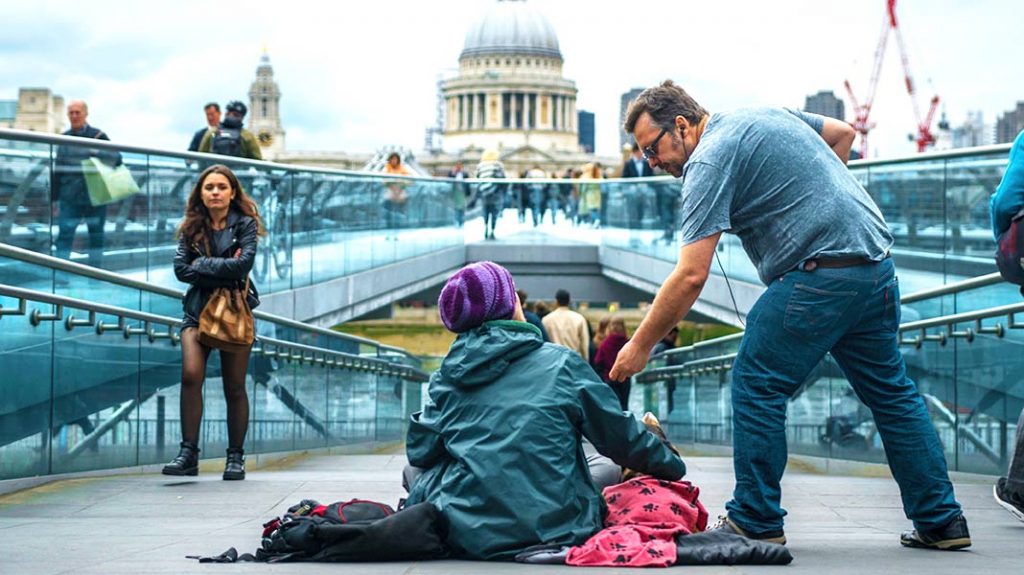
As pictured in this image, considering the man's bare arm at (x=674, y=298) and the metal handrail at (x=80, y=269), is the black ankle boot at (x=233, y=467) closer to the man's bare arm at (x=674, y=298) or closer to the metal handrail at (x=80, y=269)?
the metal handrail at (x=80, y=269)

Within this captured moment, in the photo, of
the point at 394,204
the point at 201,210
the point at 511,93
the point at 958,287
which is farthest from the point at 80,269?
the point at 511,93

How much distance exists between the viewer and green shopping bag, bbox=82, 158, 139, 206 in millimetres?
11680

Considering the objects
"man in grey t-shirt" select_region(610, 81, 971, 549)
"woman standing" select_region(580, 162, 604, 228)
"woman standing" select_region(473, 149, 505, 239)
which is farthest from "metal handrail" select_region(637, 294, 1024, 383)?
"woman standing" select_region(473, 149, 505, 239)

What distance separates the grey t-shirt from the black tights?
12.7 feet

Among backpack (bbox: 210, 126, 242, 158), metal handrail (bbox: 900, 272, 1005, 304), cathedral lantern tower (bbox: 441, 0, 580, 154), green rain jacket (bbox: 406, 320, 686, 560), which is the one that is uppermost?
cathedral lantern tower (bbox: 441, 0, 580, 154)

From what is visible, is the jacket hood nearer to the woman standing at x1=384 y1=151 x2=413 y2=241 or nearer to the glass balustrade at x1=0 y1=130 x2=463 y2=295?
the glass balustrade at x1=0 y1=130 x2=463 y2=295

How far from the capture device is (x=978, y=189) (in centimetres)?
1181

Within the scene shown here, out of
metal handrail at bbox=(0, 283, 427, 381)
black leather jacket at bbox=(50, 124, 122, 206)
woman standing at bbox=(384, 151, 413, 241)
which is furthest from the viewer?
woman standing at bbox=(384, 151, 413, 241)

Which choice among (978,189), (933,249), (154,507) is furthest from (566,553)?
(933,249)

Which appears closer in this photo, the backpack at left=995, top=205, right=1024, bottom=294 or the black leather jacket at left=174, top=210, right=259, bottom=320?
the backpack at left=995, top=205, right=1024, bottom=294

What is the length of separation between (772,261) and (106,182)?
6900mm

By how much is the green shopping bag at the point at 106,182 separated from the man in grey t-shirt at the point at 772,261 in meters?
6.35

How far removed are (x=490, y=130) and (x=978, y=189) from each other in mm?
140555

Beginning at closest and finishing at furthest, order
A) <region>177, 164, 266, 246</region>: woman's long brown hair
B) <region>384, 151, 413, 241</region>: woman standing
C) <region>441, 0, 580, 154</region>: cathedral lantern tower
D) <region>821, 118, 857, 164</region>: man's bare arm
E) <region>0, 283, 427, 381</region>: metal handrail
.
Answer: <region>821, 118, 857, 164</region>: man's bare arm, <region>0, 283, 427, 381</region>: metal handrail, <region>177, 164, 266, 246</region>: woman's long brown hair, <region>384, 151, 413, 241</region>: woman standing, <region>441, 0, 580, 154</region>: cathedral lantern tower
